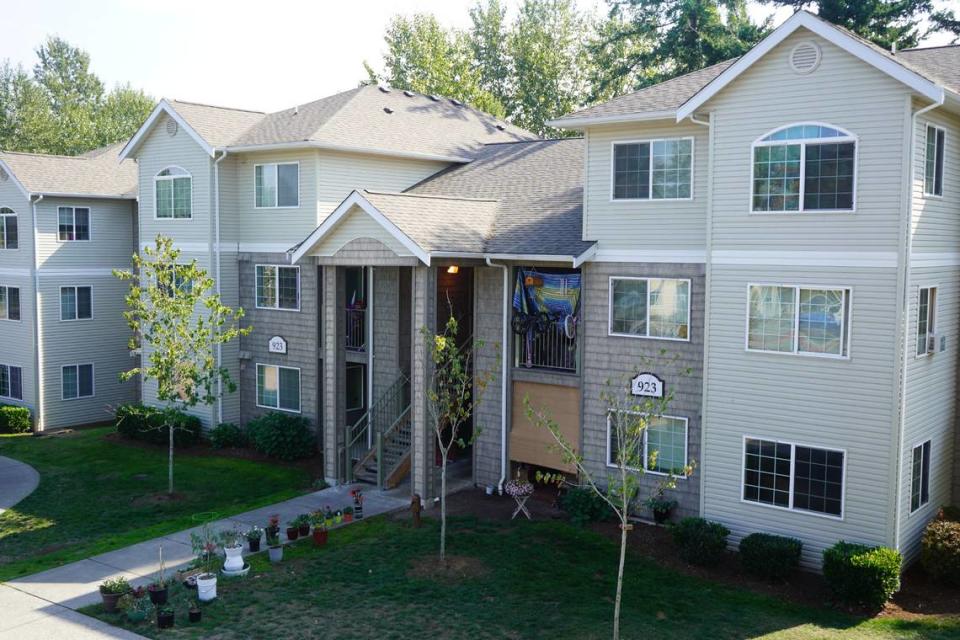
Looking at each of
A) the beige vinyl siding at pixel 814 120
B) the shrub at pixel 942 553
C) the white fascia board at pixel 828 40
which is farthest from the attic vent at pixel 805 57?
the shrub at pixel 942 553

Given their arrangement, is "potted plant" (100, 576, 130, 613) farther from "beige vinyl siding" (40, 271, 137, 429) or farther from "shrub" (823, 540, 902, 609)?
"beige vinyl siding" (40, 271, 137, 429)

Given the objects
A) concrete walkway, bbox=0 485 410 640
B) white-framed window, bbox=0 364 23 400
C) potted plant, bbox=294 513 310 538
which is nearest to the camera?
concrete walkway, bbox=0 485 410 640

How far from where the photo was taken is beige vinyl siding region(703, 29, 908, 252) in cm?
1502

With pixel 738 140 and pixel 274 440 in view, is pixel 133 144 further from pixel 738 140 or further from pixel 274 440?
pixel 738 140

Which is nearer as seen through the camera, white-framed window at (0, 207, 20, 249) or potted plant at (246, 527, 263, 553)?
potted plant at (246, 527, 263, 553)

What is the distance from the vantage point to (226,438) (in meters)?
26.4

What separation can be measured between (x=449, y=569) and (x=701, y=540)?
4755 millimetres

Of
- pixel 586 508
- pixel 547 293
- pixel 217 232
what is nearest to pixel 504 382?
pixel 547 293

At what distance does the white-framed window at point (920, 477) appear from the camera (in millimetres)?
16172

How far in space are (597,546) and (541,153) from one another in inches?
516

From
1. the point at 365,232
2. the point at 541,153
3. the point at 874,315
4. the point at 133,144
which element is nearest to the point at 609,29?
the point at 541,153

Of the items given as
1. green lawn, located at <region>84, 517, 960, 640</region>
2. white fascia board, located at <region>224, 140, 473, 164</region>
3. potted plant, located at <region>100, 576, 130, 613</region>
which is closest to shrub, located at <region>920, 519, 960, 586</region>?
green lawn, located at <region>84, 517, 960, 640</region>

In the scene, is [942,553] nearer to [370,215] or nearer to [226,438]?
[370,215]

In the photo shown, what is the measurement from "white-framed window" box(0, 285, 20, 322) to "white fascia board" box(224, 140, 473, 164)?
38.3 ft
